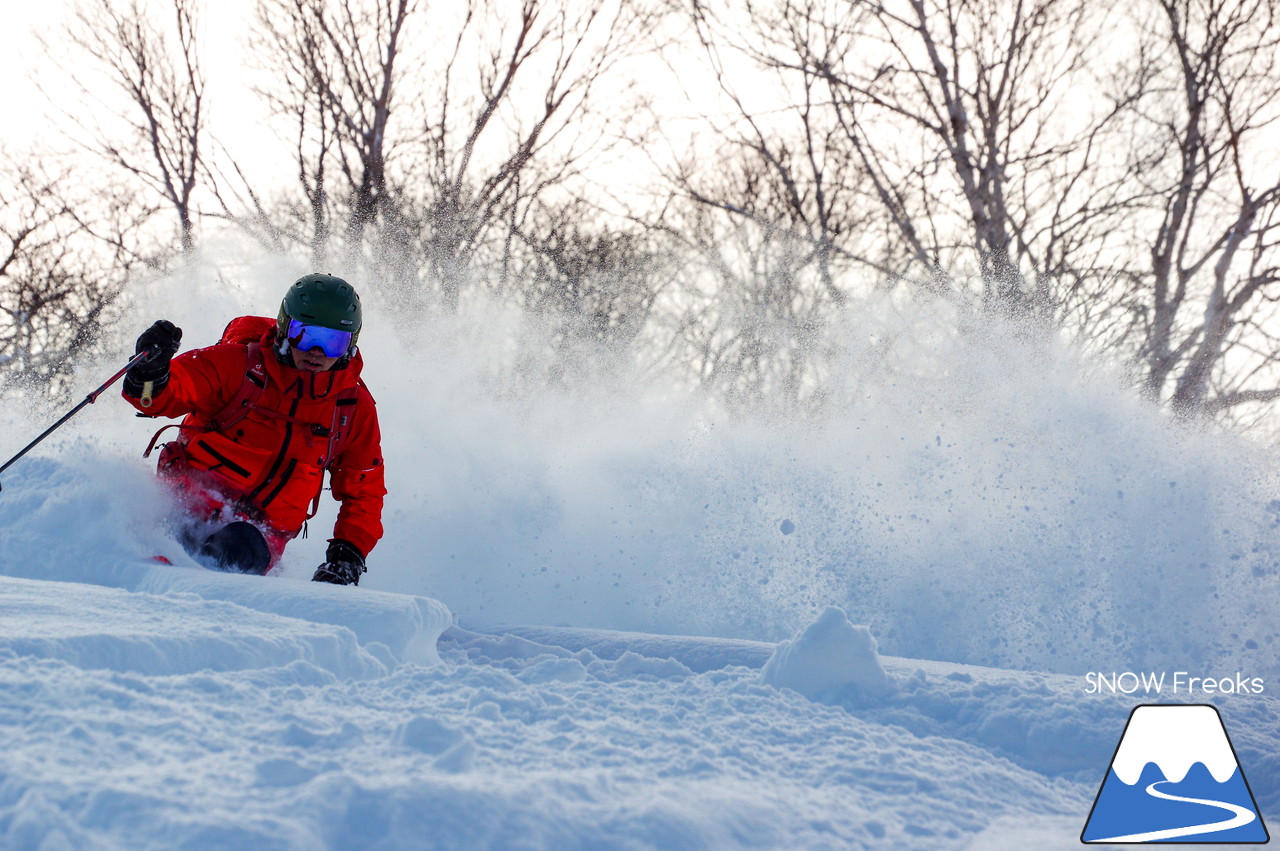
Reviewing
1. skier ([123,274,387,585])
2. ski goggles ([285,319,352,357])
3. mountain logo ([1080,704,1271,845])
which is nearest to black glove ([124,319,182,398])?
skier ([123,274,387,585])

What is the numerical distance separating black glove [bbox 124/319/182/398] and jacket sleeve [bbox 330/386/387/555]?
0.86m

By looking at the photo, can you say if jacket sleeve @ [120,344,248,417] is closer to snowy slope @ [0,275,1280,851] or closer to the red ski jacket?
the red ski jacket

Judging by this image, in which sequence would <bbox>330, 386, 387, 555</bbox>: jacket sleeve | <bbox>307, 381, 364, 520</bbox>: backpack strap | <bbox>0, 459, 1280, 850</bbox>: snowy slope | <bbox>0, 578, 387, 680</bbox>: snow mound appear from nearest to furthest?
<bbox>0, 459, 1280, 850</bbox>: snowy slope < <bbox>0, 578, 387, 680</bbox>: snow mound < <bbox>307, 381, 364, 520</bbox>: backpack strap < <bbox>330, 386, 387, 555</bbox>: jacket sleeve

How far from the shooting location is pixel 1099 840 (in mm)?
1531

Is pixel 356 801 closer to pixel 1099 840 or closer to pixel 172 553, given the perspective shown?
pixel 1099 840

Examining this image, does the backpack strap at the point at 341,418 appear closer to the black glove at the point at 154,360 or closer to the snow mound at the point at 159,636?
the black glove at the point at 154,360

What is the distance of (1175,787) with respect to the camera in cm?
186

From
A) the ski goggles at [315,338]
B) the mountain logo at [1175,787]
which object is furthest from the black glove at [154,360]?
the mountain logo at [1175,787]

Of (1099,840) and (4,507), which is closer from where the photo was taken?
(1099,840)

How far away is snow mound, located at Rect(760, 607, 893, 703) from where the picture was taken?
88.7 inches

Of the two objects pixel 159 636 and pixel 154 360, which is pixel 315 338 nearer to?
pixel 154 360

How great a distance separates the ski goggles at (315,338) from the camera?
3562 mm

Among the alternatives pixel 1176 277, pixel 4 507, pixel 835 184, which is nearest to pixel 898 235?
pixel 835 184

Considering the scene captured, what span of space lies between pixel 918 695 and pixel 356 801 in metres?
1.52
